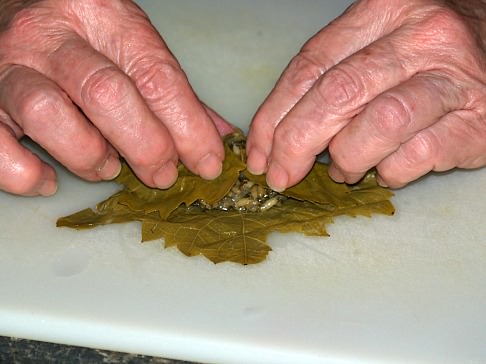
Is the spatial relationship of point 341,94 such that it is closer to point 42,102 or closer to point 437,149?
point 437,149

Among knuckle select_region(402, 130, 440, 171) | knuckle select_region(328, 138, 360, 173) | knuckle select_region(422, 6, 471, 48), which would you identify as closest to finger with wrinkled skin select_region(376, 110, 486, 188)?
knuckle select_region(402, 130, 440, 171)

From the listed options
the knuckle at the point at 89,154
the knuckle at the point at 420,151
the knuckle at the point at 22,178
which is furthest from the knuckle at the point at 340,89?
the knuckle at the point at 22,178

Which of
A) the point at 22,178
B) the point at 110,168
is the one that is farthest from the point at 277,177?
the point at 22,178

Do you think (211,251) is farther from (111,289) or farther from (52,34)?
(52,34)

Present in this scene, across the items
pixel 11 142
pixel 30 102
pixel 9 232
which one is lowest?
pixel 9 232

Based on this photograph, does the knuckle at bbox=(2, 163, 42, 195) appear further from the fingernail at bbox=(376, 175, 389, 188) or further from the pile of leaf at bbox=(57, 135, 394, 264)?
the fingernail at bbox=(376, 175, 389, 188)

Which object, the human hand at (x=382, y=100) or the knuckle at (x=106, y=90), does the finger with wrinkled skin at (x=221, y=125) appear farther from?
the knuckle at (x=106, y=90)

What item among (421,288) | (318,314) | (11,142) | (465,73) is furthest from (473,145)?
(11,142)
